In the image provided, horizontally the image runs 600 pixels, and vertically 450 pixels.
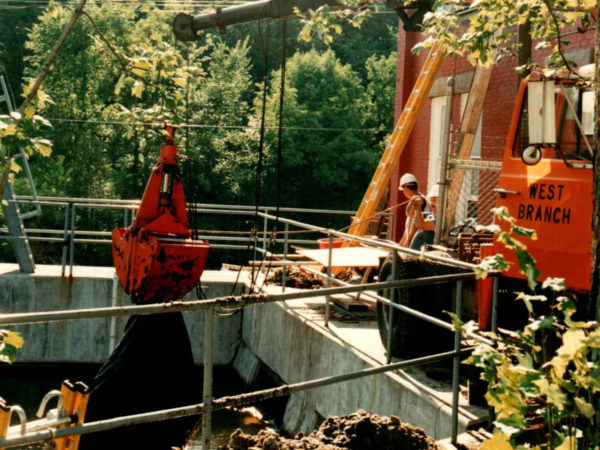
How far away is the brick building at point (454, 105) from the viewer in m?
13.2

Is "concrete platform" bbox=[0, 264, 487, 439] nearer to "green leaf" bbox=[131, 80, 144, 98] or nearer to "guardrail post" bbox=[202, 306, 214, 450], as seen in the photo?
"green leaf" bbox=[131, 80, 144, 98]

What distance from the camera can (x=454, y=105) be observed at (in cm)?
1605

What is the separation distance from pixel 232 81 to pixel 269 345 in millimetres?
34810

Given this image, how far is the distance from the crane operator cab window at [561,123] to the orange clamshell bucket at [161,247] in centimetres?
275

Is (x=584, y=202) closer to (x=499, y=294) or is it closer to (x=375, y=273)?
(x=499, y=294)

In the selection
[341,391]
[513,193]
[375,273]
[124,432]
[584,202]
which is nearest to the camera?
[584,202]

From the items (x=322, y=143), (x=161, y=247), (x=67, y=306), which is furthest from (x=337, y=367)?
(x=322, y=143)

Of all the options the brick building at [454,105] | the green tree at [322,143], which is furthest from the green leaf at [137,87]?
the green tree at [322,143]

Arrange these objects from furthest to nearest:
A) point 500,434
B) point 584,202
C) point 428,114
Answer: point 428,114, point 584,202, point 500,434

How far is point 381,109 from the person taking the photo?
155 feet

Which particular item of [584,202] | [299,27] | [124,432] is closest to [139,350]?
[124,432]

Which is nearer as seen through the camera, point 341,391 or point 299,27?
point 341,391

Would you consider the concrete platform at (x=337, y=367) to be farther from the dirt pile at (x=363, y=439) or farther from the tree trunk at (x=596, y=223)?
the tree trunk at (x=596, y=223)

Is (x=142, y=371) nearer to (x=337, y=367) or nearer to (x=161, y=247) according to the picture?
(x=161, y=247)
